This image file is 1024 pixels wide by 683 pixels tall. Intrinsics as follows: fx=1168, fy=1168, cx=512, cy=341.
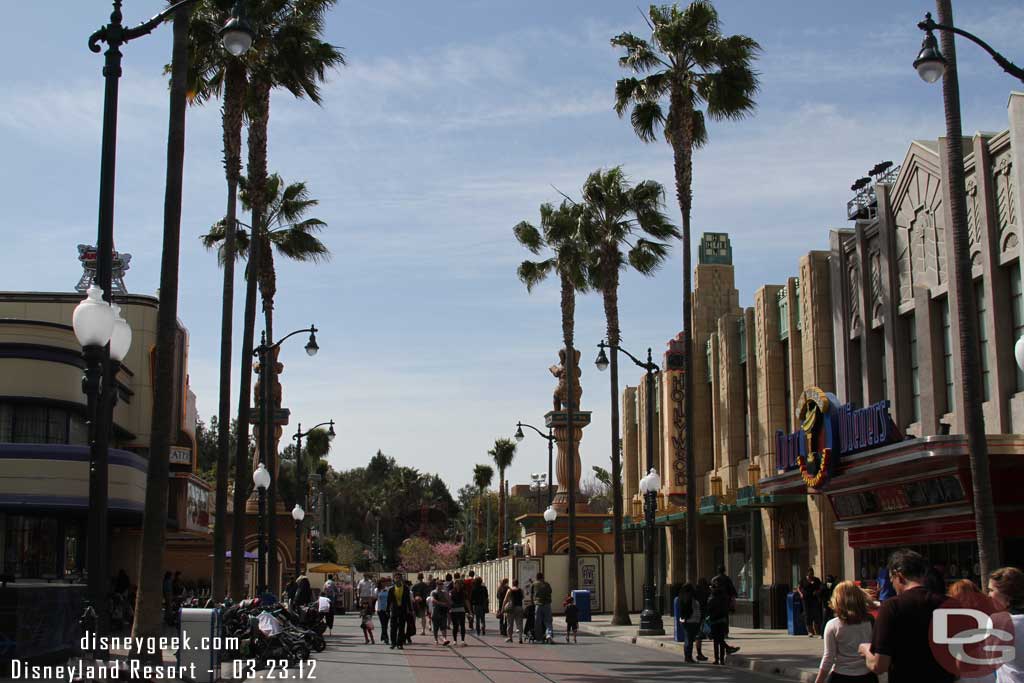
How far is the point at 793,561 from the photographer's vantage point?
33250 mm

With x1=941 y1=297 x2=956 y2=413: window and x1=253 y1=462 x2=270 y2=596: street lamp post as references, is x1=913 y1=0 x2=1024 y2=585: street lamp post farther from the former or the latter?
x1=253 y1=462 x2=270 y2=596: street lamp post

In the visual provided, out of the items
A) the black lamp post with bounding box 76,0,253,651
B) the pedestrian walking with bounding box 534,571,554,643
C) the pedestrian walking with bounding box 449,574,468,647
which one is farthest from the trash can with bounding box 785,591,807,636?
the black lamp post with bounding box 76,0,253,651

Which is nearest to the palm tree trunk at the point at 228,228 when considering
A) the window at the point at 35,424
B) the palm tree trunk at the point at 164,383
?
the window at the point at 35,424

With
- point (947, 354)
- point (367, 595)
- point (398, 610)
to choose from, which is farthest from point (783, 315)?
point (367, 595)

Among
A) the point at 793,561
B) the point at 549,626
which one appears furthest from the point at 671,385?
the point at 549,626

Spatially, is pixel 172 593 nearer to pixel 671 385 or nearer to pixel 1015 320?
pixel 671 385

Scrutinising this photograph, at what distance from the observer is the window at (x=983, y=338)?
24.1 metres

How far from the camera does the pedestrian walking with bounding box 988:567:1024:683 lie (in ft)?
25.0

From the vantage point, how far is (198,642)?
14938 millimetres

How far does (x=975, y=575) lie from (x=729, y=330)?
15.6 m

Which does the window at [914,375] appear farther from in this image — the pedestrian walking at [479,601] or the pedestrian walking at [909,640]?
the pedestrian walking at [909,640]

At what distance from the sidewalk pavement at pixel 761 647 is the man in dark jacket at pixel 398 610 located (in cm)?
617

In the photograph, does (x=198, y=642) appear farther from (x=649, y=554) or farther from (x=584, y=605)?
(x=584, y=605)

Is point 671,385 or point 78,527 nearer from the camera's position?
point 78,527
